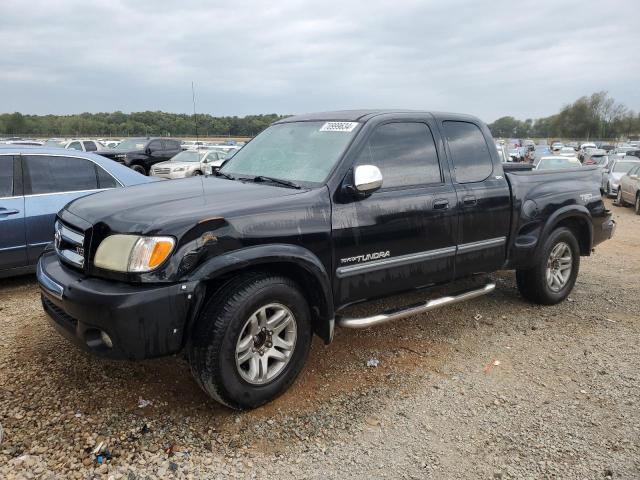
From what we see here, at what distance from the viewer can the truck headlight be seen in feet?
9.17

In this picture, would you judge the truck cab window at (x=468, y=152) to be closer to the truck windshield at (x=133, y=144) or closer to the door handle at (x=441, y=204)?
the door handle at (x=441, y=204)

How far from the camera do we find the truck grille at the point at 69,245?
3.16 m

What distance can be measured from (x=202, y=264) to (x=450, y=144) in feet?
8.25

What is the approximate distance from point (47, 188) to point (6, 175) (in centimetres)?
40

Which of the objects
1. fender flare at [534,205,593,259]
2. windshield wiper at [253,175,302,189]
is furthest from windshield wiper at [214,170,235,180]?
fender flare at [534,205,593,259]

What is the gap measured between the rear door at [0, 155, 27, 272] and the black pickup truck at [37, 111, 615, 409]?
6.18 ft

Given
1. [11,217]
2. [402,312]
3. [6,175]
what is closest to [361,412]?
[402,312]

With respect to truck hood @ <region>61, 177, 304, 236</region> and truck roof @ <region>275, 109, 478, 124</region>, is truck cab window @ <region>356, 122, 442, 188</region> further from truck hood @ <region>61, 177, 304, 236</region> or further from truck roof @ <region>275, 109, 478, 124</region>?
truck hood @ <region>61, 177, 304, 236</region>

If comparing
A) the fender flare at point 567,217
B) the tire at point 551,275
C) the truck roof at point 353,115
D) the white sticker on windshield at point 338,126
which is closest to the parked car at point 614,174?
the fender flare at point 567,217

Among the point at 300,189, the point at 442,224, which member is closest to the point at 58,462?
the point at 300,189

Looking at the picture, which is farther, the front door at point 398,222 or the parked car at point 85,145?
the parked car at point 85,145

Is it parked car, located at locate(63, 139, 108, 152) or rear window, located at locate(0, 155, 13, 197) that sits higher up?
parked car, located at locate(63, 139, 108, 152)

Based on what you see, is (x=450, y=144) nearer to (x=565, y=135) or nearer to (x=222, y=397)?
(x=222, y=397)

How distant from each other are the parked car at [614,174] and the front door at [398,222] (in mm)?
15333
